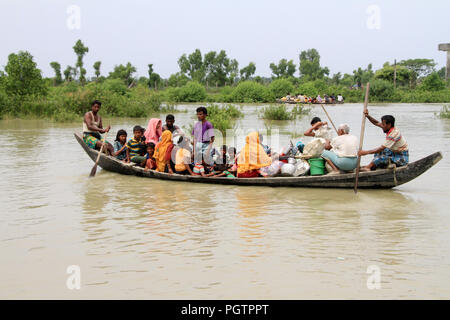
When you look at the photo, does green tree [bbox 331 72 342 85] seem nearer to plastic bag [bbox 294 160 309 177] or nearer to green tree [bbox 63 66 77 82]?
green tree [bbox 63 66 77 82]

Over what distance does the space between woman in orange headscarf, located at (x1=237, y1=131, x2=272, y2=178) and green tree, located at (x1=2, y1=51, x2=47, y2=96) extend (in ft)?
46.5

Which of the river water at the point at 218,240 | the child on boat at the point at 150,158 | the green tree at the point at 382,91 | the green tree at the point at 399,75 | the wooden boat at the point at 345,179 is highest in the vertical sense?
the green tree at the point at 399,75

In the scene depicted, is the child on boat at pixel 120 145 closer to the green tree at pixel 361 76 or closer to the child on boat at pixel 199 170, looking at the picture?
the child on boat at pixel 199 170

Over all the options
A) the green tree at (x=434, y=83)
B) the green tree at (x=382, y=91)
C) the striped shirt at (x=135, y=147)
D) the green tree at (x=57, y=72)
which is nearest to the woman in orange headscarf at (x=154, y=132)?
the striped shirt at (x=135, y=147)

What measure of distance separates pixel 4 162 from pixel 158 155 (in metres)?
3.49

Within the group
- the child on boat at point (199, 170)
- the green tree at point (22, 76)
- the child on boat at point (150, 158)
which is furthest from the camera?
the green tree at point (22, 76)

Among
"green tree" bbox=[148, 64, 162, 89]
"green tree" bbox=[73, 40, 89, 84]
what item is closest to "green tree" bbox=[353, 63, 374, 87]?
"green tree" bbox=[148, 64, 162, 89]

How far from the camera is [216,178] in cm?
682

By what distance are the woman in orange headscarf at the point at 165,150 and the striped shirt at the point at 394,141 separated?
2.91 meters

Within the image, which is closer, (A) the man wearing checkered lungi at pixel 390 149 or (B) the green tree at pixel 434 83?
(A) the man wearing checkered lungi at pixel 390 149

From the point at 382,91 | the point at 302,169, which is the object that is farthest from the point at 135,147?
the point at 382,91

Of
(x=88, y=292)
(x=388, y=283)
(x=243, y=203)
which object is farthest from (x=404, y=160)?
(x=88, y=292)

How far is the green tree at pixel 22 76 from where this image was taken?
18.1 metres

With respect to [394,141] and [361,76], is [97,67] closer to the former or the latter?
[361,76]
